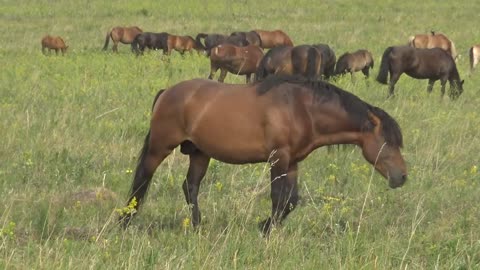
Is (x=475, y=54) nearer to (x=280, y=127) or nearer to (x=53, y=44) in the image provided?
(x=53, y=44)

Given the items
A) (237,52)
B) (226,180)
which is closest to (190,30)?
(237,52)

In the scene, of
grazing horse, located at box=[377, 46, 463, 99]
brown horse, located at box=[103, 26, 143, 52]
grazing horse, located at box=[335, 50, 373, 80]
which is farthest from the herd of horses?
brown horse, located at box=[103, 26, 143, 52]

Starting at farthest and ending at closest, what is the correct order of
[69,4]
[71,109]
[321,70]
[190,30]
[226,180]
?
[69,4], [190,30], [321,70], [71,109], [226,180]

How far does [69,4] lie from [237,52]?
2465 centimetres

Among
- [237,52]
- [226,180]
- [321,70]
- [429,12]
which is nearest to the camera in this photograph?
[226,180]

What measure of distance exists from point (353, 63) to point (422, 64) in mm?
2293

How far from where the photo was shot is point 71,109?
11.6 m

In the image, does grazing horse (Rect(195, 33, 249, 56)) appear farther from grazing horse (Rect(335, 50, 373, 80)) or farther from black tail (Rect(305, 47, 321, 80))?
black tail (Rect(305, 47, 321, 80))

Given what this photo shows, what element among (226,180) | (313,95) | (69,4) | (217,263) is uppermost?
(313,95)

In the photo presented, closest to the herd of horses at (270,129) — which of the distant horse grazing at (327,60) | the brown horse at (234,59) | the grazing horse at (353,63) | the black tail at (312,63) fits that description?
the black tail at (312,63)

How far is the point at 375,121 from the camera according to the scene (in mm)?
6262

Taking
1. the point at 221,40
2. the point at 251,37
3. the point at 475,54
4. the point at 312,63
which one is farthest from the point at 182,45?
the point at 312,63

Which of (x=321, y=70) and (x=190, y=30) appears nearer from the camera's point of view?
(x=321, y=70)

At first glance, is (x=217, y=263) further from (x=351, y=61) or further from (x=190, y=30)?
(x=190, y=30)
